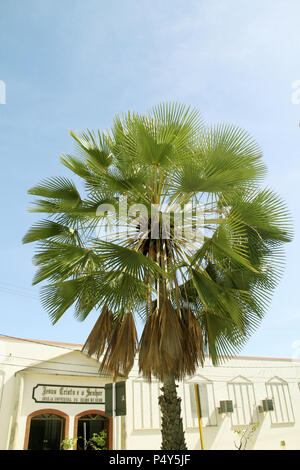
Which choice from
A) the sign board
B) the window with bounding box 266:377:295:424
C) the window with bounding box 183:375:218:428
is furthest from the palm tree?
the window with bounding box 266:377:295:424

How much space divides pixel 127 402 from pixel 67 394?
218 centimetres

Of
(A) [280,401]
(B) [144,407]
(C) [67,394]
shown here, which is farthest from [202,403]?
(C) [67,394]

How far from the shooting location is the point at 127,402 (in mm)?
11906

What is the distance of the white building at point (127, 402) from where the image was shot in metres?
10.3

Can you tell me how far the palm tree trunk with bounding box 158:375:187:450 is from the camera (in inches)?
209

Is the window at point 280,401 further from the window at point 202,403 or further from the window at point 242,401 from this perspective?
the window at point 202,403

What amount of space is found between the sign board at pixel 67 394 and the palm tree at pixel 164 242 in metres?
5.70

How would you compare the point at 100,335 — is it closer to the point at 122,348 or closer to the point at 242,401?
the point at 122,348

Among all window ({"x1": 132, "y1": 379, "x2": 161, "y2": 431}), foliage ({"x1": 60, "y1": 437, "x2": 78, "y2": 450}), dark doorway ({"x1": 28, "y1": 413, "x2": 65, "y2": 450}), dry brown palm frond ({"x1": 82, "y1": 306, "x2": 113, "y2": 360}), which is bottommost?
foliage ({"x1": 60, "y1": 437, "x2": 78, "y2": 450})

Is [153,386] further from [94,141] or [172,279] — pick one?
[94,141]

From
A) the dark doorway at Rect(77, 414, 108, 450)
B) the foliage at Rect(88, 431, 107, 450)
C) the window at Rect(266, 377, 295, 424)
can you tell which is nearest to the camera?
the foliage at Rect(88, 431, 107, 450)

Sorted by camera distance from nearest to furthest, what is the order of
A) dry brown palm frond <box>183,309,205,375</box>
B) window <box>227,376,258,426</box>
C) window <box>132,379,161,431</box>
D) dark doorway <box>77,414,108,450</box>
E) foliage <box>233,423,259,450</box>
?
dry brown palm frond <box>183,309,205,375</box> → dark doorway <box>77,414,108,450</box> → window <box>132,379,161,431</box> → foliage <box>233,423,259,450</box> → window <box>227,376,258,426</box>

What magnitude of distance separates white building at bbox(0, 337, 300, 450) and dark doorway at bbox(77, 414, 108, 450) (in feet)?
0.10

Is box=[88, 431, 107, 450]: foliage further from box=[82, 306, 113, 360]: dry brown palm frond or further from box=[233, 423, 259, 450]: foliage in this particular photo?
box=[82, 306, 113, 360]: dry brown palm frond
